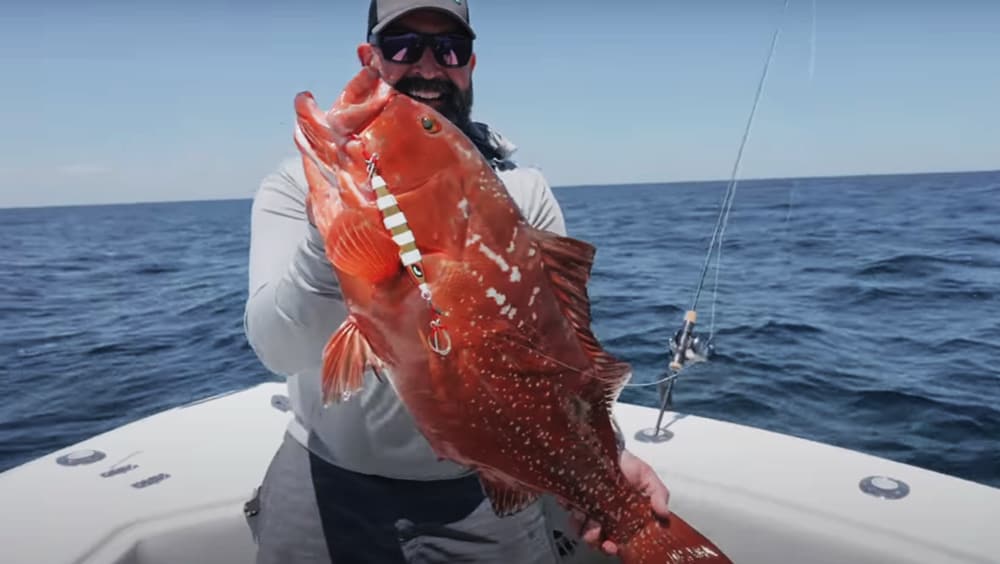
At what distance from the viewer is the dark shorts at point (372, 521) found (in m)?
2.52

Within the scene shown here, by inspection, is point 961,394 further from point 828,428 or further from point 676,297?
point 676,297

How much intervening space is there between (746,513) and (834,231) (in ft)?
73.7

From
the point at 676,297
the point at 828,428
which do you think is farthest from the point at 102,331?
the point at 828,428

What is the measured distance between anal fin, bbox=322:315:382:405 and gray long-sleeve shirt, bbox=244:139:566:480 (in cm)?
17

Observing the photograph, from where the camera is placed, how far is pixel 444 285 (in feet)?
5.36

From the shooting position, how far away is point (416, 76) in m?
2.41

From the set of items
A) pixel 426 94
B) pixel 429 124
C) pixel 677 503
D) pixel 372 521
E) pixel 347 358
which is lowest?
pixel 677 503

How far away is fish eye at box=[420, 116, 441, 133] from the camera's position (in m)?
1.65

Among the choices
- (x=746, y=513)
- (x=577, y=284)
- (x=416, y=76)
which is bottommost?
(x=746, y=513)

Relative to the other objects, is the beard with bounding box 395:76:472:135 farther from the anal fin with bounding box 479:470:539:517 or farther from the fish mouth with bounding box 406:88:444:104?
the anal fin with bounding box 479:470:539:517

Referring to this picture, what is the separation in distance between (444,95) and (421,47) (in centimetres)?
20

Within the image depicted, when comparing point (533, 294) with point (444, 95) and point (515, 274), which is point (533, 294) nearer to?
point (515, 274)

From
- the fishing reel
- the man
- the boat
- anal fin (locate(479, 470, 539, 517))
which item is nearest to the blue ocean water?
the fishing reel

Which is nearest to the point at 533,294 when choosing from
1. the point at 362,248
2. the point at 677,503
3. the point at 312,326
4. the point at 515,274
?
the point at 515,274
